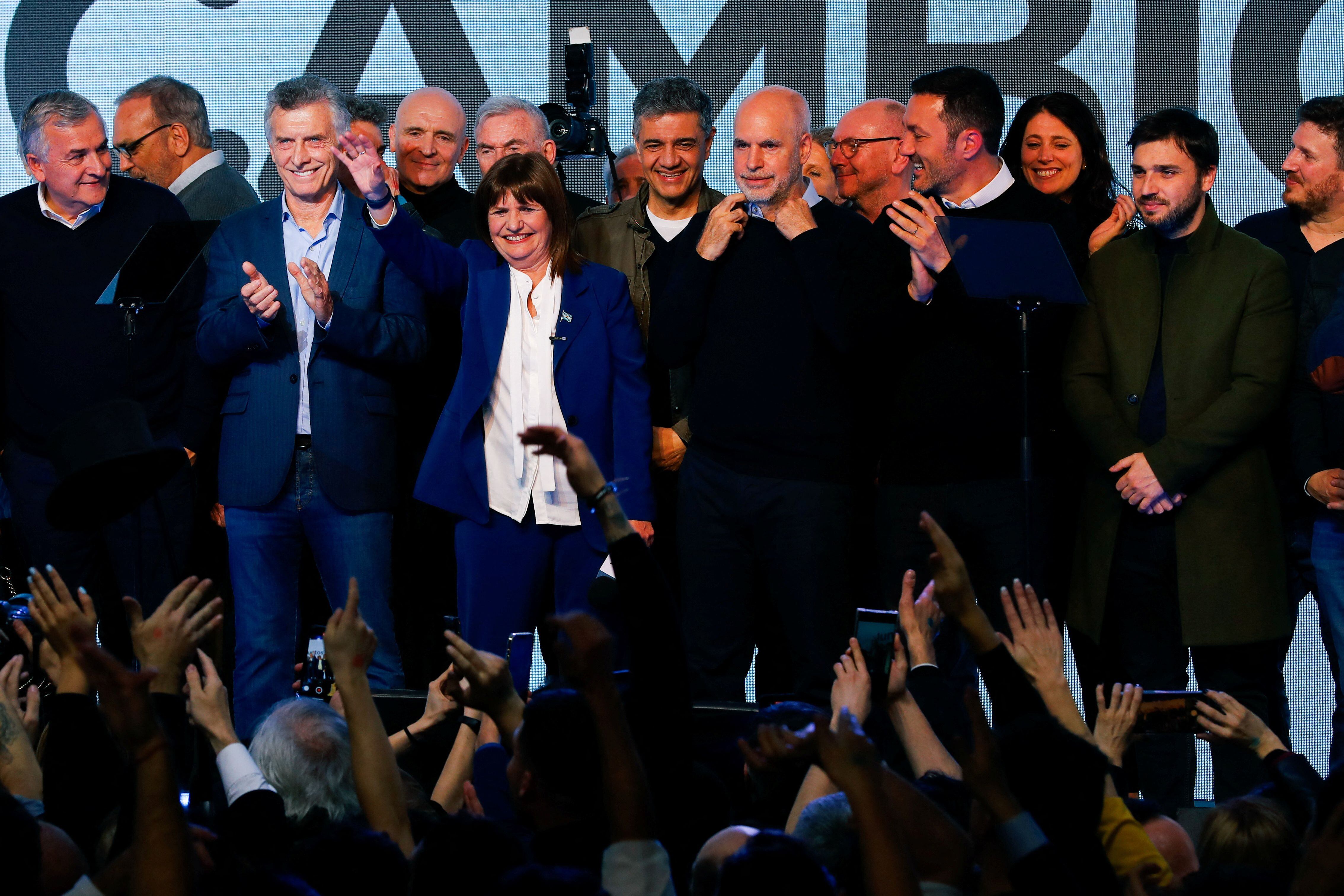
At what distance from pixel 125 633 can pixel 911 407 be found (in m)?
2.18

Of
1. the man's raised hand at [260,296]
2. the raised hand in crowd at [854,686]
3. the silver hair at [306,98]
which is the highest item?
the silver hair at [306,98]

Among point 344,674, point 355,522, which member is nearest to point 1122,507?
point 355,522

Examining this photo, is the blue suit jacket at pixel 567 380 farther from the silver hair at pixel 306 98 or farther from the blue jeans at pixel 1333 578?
the blue jeans at pixel 1333 578

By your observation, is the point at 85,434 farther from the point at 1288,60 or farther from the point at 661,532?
the point at 1288,60

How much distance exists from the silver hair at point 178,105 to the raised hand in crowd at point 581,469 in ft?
9.07

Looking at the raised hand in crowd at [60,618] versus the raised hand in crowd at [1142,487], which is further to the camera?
the raised hand in crowd at [1142,487]

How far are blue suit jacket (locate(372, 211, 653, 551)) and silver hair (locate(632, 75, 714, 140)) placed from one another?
18.1 inches

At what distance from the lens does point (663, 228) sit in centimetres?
416

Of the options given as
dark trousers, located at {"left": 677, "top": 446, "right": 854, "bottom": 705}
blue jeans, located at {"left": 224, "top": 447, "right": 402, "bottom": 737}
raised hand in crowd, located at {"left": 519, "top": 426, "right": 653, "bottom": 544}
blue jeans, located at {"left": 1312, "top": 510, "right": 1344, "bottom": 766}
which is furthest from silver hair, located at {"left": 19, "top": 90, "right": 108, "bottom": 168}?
blue jeans, located at {"left": 1312, "top": 510, "right": 1344, "bottom": 766}

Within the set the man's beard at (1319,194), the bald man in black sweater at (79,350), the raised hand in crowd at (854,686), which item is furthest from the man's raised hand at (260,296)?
the man's beard at (1319,194)

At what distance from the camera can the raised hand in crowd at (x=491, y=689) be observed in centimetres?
238

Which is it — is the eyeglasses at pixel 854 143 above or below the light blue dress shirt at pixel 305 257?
above

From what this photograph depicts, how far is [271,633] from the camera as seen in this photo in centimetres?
389

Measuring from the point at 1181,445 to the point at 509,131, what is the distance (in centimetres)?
194
